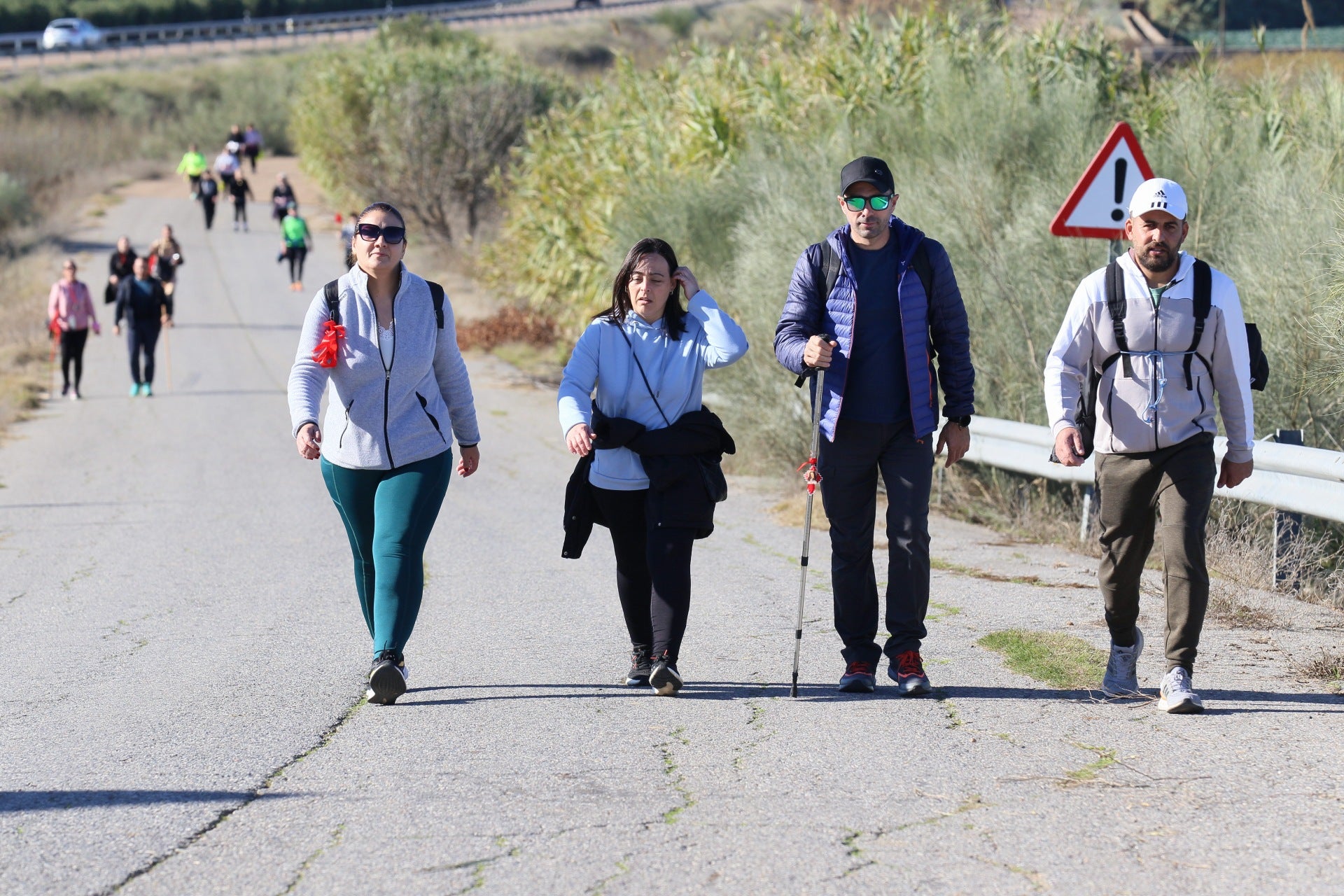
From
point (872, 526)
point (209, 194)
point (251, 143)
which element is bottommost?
point (872, 526)

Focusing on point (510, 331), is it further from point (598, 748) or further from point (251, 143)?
point (251, 143)

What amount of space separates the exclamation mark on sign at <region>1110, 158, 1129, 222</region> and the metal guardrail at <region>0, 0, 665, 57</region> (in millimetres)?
75443

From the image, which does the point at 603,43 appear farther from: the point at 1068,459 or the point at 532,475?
the point at 1068,459

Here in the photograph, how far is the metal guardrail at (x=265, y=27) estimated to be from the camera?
80.8 m

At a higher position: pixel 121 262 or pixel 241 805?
pixel 121 262

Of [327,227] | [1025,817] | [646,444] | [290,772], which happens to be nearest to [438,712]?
[290,772]

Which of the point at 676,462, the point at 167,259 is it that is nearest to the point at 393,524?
the point at 676,462

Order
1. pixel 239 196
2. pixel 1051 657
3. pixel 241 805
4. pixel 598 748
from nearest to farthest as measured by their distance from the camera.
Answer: pixel 241 805 < pixel 598 748 < pixel 1051 657 < pixel 239 196

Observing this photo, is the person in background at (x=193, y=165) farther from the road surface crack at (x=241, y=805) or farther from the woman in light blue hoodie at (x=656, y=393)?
the road surface crack at (x=241, y=805)

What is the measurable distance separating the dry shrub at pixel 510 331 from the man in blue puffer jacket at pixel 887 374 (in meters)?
20.3

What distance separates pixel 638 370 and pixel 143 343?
53.6 feet

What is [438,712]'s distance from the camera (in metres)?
5.80

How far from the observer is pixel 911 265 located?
233 inches

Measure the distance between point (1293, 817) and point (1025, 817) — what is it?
742mm
